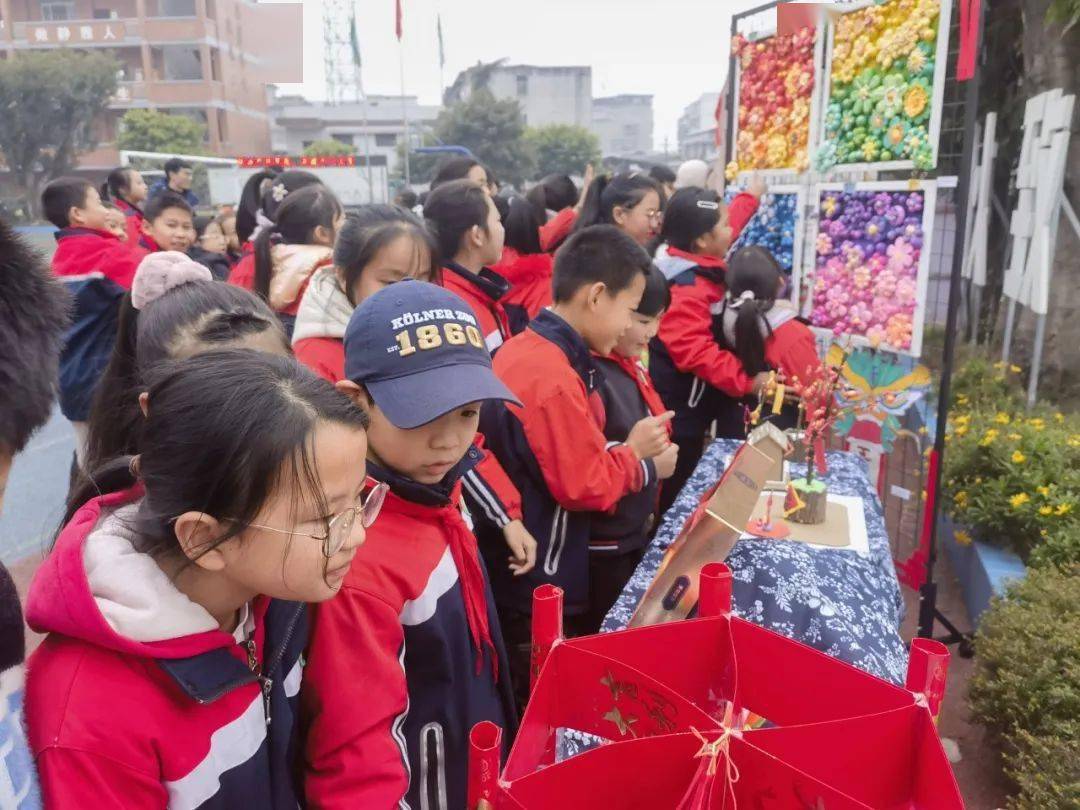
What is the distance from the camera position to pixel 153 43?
32.8 m

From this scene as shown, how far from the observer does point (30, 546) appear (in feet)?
12.8

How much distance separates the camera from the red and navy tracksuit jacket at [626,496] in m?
2.23

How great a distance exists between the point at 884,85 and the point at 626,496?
217 cm

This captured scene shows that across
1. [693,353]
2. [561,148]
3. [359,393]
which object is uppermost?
[561,148]

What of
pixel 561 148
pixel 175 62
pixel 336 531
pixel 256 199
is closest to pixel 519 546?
pixel 336 531

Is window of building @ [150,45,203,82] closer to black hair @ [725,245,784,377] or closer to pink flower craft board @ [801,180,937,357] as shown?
pink flower craft board @ [801,180,937,357]

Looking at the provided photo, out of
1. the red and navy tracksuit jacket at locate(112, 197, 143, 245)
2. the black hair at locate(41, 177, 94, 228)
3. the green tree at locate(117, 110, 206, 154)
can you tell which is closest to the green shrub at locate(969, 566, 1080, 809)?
the black hair at locate(41, 177, 94, 228)

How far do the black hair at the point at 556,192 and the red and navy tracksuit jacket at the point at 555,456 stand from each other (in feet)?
11.2

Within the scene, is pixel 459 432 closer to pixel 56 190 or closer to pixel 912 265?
pixel 912 265

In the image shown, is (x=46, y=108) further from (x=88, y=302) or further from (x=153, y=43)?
(x=88, y=302)

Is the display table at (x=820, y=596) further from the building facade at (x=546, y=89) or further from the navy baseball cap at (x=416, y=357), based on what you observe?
the building facade at (x=546, y=89)

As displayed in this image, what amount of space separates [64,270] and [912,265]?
11.5ft

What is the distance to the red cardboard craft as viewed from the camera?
0.88 meters

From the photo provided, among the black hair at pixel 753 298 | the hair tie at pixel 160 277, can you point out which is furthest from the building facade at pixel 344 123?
the hair tie at pixel 160 277
